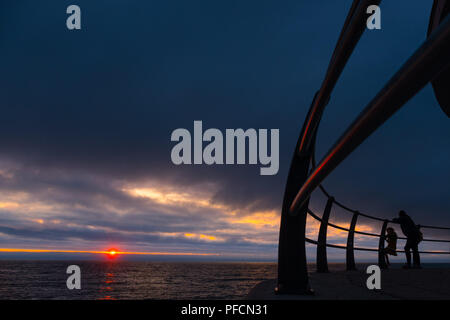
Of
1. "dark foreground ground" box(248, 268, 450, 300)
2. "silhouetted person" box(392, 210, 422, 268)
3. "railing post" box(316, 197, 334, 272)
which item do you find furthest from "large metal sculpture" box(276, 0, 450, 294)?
"silhouetted person" box(392, 210, 422, 268)

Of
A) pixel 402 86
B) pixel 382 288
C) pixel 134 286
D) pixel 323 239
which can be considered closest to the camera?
pixel 402 86

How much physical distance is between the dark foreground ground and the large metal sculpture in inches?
10.1

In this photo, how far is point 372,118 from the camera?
39.3 inches

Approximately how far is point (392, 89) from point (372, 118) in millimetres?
175

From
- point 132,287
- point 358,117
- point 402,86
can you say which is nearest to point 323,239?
point 358,117

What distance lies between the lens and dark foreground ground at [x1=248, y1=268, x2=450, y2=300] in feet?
9.12

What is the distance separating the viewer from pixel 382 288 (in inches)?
142

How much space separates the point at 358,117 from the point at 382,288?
11.2ft

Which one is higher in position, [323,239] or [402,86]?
[402,86]

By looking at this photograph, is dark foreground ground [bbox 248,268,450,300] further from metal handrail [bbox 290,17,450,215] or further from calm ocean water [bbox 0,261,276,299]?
calm ocean water [bbox 0,261,276,299]

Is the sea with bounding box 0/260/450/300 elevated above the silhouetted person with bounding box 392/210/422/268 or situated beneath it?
situated beneath

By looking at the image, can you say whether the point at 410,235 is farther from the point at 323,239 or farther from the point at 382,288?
the point at 382,288
